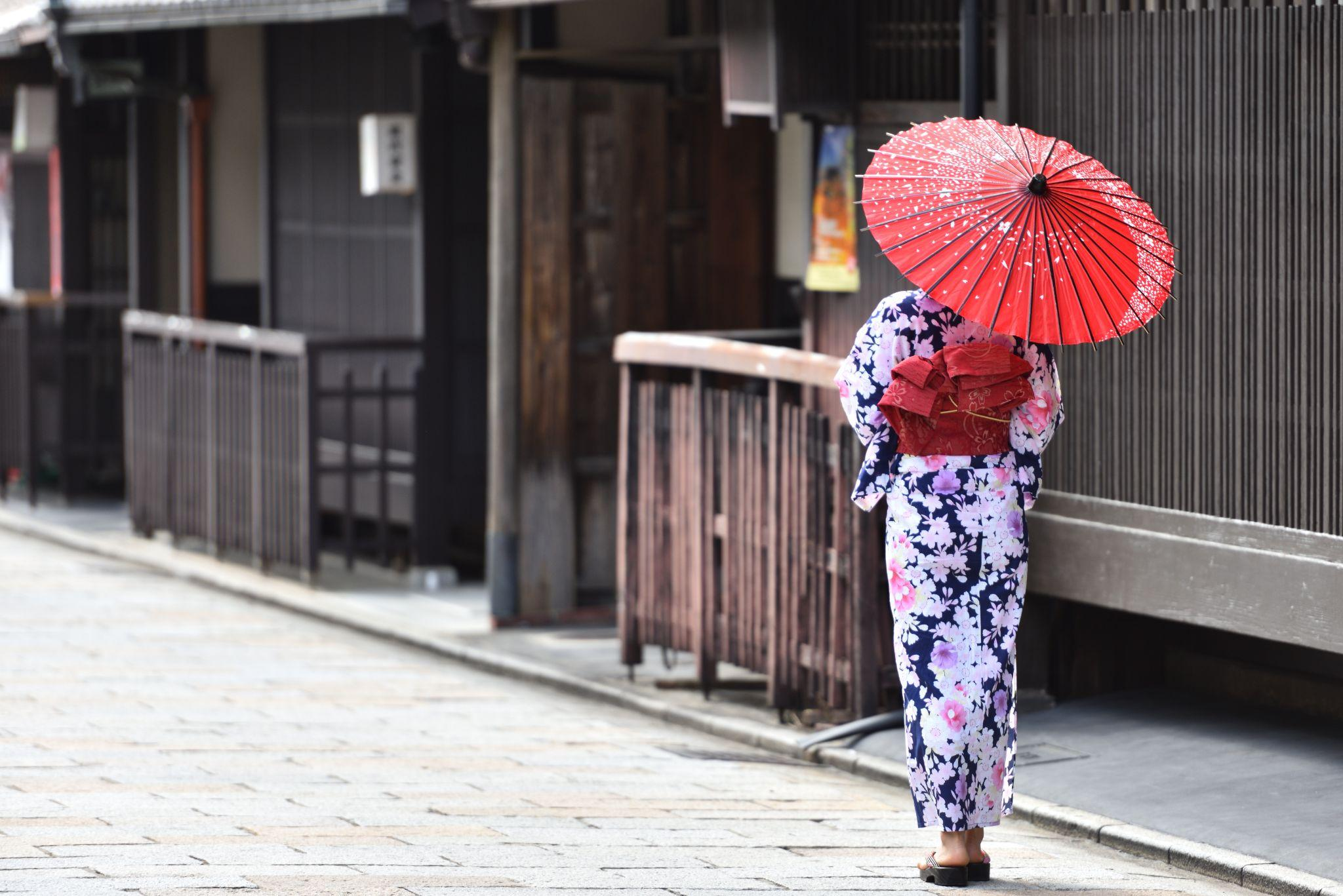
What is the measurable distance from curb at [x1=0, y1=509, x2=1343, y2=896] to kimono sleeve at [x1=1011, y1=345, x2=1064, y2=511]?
118 cm

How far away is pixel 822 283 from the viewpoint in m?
9.88

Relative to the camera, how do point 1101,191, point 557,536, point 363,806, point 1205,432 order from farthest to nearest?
1. point 557,536
2. point 1205,432
3. point 363,806
4. point 1101,191

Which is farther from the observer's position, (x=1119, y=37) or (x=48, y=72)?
(x=48, y=72)

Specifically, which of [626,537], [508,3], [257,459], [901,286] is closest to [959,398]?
[901,286]

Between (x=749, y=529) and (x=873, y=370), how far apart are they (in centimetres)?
274

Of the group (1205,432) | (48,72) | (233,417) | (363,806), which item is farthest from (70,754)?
(48,72)

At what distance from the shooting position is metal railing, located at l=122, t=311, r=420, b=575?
1270 cm

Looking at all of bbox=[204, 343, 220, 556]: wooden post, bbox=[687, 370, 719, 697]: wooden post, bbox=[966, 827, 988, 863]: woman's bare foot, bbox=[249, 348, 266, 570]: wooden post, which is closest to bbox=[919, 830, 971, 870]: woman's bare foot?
bbox=[966, 827, 988, 863]: woman's bare foot

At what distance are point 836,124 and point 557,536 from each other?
2789 mm

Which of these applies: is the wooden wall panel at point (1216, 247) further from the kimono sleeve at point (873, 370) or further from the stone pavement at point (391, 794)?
the kimono sleeve at point (873, 370)

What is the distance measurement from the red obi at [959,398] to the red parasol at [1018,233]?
142 millimetres

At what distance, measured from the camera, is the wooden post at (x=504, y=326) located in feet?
36.9

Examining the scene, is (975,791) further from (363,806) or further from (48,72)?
(48,72)

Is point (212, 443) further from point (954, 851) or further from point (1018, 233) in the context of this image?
point (1018, 233)
